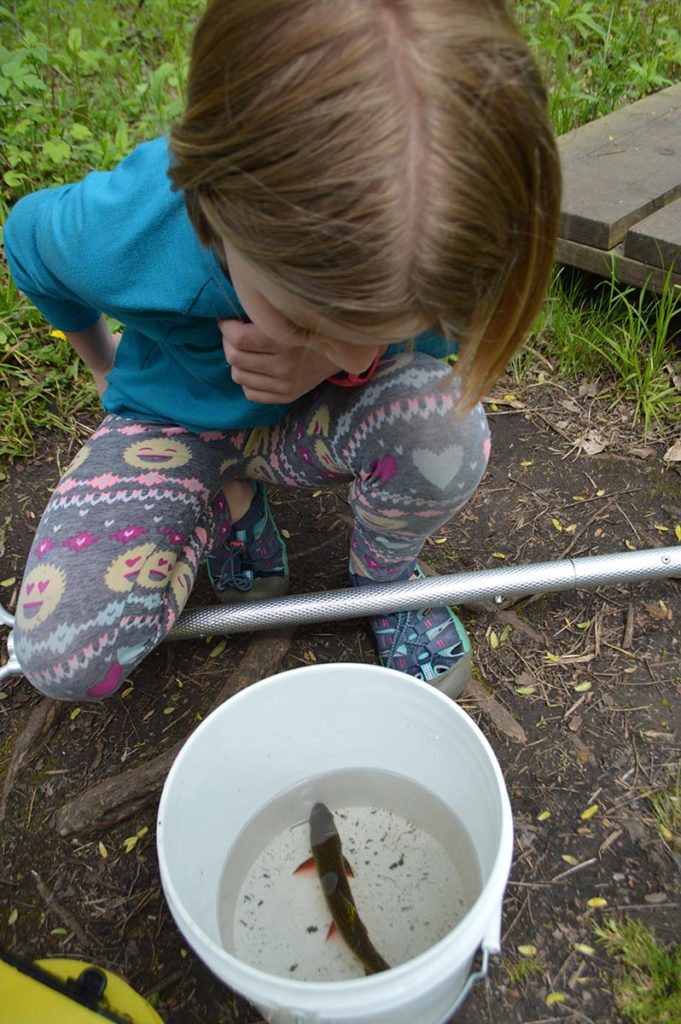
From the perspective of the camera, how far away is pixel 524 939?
1.19m

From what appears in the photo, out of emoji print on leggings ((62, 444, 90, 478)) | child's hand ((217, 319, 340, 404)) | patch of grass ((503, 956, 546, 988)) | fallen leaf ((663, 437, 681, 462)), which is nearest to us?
child's hand ((217, 319, 340, 404))

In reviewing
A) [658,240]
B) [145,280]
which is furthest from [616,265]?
[145,280]

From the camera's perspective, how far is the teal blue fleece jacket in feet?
3.65

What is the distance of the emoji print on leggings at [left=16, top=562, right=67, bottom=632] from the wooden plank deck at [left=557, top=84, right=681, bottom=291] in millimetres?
1499

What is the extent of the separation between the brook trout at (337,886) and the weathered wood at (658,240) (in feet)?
4.75

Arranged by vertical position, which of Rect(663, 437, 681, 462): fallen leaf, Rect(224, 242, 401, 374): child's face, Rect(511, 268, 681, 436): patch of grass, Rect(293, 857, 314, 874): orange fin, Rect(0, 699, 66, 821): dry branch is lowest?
Rect(663, 437, 681, 462): fallen leaf

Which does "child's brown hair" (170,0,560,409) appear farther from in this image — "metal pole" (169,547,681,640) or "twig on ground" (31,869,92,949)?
"twig on ground" (31,869,92,949)

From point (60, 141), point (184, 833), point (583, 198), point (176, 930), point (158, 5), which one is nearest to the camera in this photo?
point (184, 833)

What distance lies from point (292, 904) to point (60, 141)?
2111mm

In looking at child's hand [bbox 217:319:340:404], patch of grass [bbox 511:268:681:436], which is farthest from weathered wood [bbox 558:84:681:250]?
child's hand [bbox 217:319:340:404]

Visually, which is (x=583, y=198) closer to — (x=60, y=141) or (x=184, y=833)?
(x=60, y=141)

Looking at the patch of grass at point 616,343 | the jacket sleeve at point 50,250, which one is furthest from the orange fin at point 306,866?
the patch of grass at point 616,343

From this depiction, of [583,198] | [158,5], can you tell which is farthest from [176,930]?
[158,5]

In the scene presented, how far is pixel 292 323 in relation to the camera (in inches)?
35.7
